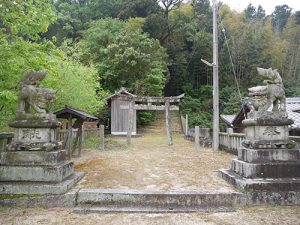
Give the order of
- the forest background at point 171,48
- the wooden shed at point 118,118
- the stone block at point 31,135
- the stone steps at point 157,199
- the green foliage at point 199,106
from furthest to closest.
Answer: the green foliage at point 199,106
the forest background at point 171,48
the wooden shed at point 118,118
the stone block at point 31,135
the stone steps at point 157,199

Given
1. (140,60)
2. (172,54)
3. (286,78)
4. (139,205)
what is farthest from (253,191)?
(286,78)

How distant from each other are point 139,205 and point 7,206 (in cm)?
243

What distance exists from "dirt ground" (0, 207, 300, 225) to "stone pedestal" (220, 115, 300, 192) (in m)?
0.49

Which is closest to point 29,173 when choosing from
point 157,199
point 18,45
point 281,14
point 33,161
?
point 33,161

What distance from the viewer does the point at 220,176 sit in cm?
617

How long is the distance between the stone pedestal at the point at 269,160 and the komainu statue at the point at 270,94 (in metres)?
0.23

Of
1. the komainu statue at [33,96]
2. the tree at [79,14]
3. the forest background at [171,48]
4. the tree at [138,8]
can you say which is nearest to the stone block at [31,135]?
the komainu statue at [33,96]

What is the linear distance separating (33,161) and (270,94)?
5112 mm

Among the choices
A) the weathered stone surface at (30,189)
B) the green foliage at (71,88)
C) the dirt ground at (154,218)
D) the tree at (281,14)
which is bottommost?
the dirt ground at (154,218)

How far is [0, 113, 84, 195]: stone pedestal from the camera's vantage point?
456 centimetres

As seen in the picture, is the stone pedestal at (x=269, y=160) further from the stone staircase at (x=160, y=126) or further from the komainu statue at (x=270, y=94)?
the stone staircase at (x=160, y=126)

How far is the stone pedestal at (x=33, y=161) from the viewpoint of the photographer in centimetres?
456

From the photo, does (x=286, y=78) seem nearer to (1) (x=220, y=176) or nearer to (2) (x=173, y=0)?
(2) (x=173, y=0)

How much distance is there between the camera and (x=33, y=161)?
15.8 ft
